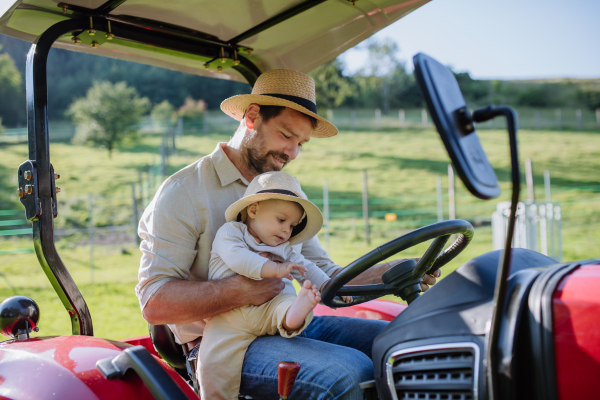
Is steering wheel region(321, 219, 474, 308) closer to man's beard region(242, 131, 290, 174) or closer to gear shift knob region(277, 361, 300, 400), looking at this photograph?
gear shift knob region(277, 361, 300, 400)

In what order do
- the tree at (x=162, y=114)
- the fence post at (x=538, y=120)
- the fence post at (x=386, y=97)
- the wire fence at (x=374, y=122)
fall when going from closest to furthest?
the wire fence at (x=374, y=122) → the tree at (x=162, y=114) → the fence post at (x=538, y=120) → the fence post at (x=386, y=97)

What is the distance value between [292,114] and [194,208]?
21.0 inches

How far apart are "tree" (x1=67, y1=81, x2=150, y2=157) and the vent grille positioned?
77.1 ft

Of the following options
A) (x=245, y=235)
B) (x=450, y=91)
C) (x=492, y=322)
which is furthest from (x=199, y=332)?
(x=450, y=91)

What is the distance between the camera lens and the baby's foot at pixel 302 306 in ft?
4.19

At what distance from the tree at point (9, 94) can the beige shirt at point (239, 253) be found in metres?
32.0

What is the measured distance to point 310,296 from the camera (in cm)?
128

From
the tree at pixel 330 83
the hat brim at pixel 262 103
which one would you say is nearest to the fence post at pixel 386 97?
the tree at pixel 330 83

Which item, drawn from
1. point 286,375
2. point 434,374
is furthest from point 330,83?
point 434,374

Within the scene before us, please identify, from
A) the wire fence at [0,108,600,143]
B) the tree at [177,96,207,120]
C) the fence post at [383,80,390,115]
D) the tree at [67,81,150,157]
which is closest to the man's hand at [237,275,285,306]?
the tree at [67,81,150,157]

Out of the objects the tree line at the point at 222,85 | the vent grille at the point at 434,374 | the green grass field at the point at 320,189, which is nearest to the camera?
the vent grille at the point at 434,374

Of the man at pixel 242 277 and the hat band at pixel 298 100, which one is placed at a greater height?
the hat band at pixel 298 100

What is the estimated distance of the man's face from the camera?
1855mm

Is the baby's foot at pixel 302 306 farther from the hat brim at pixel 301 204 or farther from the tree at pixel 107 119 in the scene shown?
the tree at pixel 107 119
